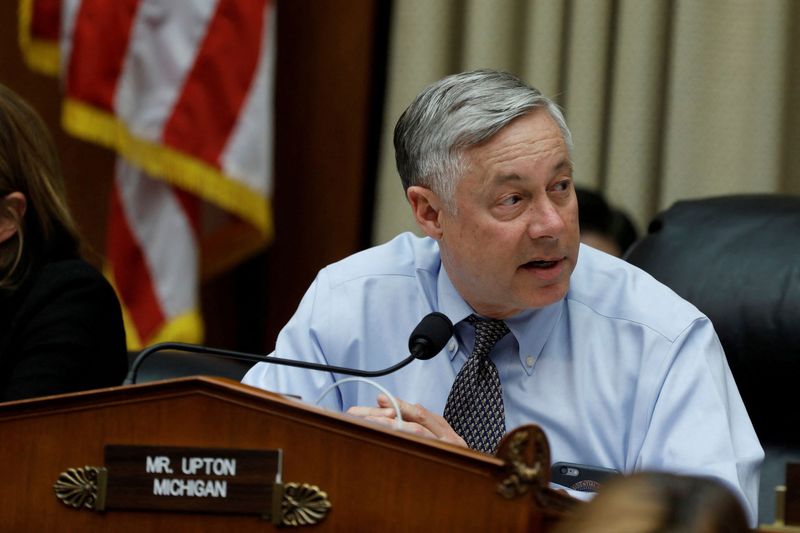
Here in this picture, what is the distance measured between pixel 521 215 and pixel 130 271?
195cm

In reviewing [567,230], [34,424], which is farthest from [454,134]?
[34,424]

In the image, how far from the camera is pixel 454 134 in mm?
2141

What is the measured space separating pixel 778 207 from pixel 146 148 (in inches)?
73.4

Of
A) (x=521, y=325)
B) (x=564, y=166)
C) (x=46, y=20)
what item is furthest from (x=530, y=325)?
(x=46, y=20)

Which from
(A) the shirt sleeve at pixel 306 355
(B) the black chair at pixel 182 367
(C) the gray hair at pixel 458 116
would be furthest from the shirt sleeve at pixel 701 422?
(B) the black chair at pixel 182 367

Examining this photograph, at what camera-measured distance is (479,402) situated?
2096 mm

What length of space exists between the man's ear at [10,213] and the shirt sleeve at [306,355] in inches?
21.4

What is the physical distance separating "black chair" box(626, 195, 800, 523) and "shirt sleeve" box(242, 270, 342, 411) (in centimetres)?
73

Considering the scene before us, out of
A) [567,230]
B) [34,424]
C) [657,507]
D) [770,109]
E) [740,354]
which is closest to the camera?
[657,507]

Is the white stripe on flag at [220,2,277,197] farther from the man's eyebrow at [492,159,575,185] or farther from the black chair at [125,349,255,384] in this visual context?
the man's eyebrow at [492,159,575,185]

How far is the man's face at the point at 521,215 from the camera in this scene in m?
2.10

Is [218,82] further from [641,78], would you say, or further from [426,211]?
[426,211]

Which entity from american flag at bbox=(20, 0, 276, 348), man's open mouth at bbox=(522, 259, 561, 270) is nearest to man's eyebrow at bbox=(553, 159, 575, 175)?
man's open mouth at bbox=(522, 259, 561, 270)

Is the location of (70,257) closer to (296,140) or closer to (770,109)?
(296,140)
